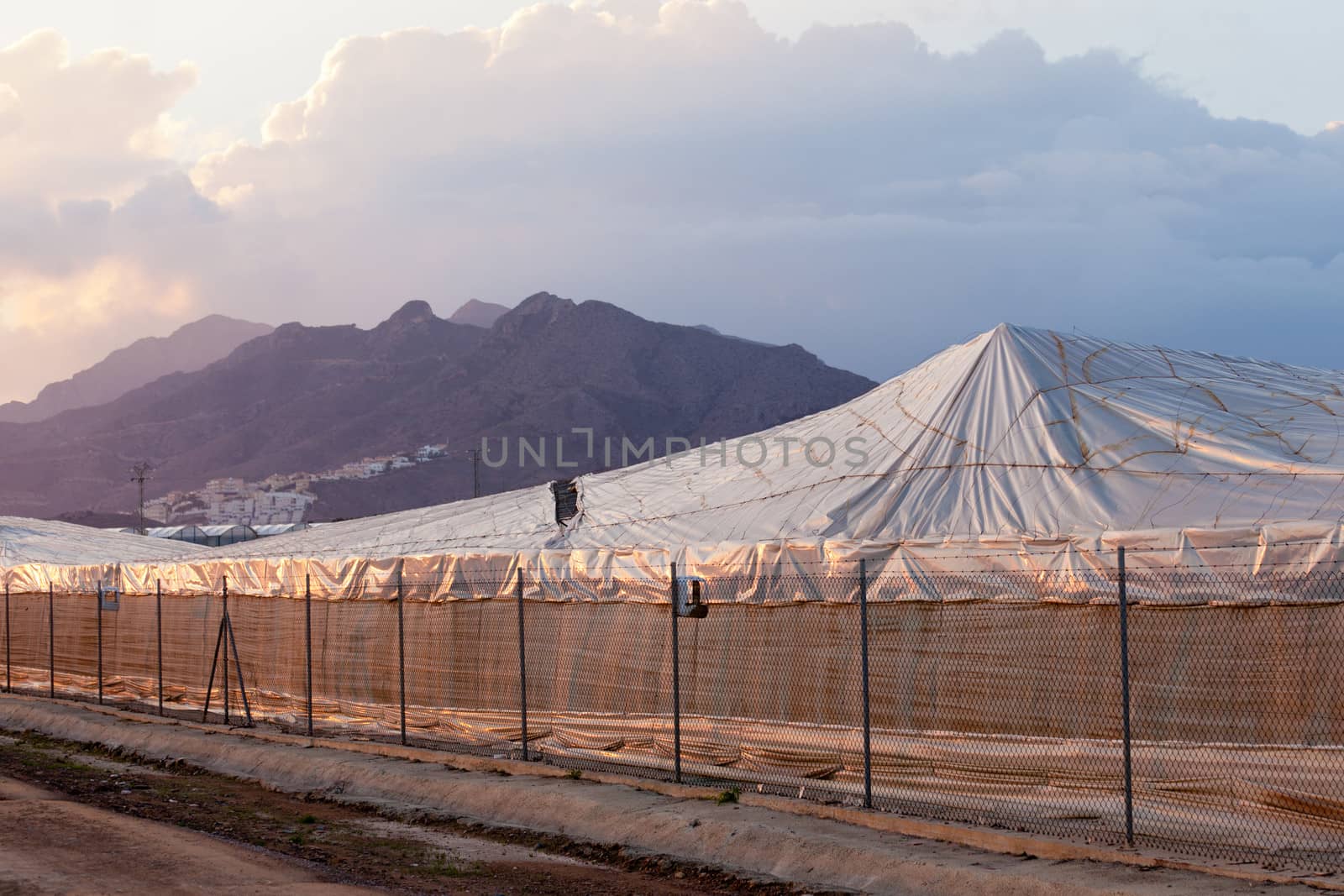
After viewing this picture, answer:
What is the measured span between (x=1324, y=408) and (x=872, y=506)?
695 cm

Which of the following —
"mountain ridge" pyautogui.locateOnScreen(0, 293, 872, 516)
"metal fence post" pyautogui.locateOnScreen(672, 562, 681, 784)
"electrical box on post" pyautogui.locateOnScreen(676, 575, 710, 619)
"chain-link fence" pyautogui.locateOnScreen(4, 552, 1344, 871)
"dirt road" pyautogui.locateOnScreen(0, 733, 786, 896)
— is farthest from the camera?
"mountain ridge" pyautogui.locateOnScreen(0, 293, 872, 516)

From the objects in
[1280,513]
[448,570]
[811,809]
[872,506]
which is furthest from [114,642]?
[1280,513]

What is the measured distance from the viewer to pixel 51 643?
27297 mm

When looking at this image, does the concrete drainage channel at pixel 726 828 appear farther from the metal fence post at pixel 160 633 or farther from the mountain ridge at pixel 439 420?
the mountain ridge at pixel 439 420

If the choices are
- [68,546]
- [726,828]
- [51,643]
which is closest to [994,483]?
[726,828]

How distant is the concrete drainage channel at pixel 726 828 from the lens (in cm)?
973

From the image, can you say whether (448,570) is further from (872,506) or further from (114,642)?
(114,642)

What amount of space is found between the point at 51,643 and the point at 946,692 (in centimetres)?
1993

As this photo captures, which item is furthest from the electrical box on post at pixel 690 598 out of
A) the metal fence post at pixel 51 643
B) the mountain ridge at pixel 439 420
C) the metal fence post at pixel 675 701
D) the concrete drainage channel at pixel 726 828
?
the mountain ridge at pixel 439 420

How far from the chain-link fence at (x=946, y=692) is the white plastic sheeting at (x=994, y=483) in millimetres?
438

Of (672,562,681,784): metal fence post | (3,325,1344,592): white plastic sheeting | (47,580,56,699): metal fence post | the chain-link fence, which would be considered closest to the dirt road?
(672,562,681,784): metal fence post

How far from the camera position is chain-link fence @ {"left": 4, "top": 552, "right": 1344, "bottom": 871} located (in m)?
11.6

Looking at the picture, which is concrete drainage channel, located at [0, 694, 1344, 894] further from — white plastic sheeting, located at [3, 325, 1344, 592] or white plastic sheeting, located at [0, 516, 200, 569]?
white plastic sheeting, located at [0, 516, 200, 569]

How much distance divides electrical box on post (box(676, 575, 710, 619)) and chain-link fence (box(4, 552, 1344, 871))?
6 cm
